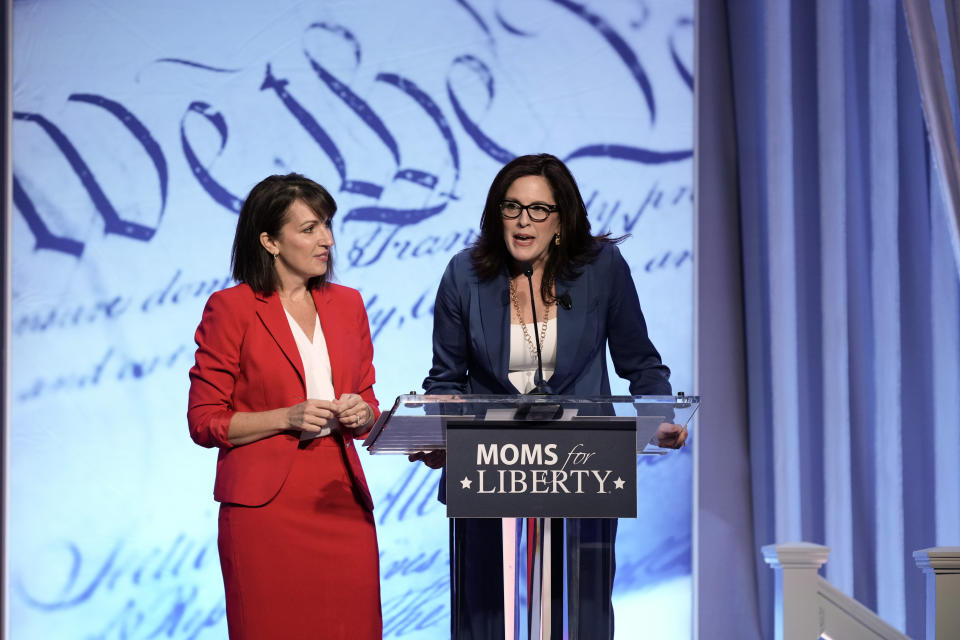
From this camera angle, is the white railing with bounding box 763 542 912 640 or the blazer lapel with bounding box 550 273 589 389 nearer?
the blazer lapel with bounding box 550 273 589 389

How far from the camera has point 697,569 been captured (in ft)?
13.4

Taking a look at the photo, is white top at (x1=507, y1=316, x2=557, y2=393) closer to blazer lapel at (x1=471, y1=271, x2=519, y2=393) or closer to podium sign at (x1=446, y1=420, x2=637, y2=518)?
blazer lapel at (x1=471, y1=271, x2=519, y2=393)

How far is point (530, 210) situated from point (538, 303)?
0.22m

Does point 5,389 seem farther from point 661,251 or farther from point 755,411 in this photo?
point 755,411

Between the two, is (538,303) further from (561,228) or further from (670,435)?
→ (670,435)

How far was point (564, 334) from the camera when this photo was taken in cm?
227

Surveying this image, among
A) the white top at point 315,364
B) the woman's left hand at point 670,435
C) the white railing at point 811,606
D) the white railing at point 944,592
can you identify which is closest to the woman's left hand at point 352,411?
the white top at point 315,364

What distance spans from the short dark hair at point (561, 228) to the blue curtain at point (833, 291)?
175cm

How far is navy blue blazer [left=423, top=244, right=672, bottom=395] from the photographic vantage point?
2.29 meters

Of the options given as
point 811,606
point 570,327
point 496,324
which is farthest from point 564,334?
point 811,606

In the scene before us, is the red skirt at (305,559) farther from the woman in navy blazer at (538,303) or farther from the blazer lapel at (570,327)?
the blazer lapel at (570,327)

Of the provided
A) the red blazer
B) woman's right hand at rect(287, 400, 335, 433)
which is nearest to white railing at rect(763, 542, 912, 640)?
the red blazer

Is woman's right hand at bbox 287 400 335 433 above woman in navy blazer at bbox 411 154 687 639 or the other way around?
the other way around

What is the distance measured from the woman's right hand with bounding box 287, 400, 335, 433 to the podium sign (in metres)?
0.55
